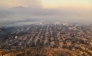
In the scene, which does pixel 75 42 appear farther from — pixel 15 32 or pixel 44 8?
pixel 15 32

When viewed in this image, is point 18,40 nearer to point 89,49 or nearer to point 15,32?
point 15,32

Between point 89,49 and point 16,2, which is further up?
point 16,2

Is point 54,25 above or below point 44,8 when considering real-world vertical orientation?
below

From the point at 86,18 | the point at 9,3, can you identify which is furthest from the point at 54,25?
the point at 9,3

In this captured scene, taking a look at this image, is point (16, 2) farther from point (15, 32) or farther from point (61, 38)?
point (61, 38)

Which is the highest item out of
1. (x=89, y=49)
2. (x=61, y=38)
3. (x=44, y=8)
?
(x=44, y=8)

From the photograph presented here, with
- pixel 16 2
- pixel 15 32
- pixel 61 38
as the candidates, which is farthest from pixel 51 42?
pixel 16 2

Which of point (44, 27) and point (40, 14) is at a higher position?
point (40, 14)

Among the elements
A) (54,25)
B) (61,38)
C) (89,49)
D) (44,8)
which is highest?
(44,8)
